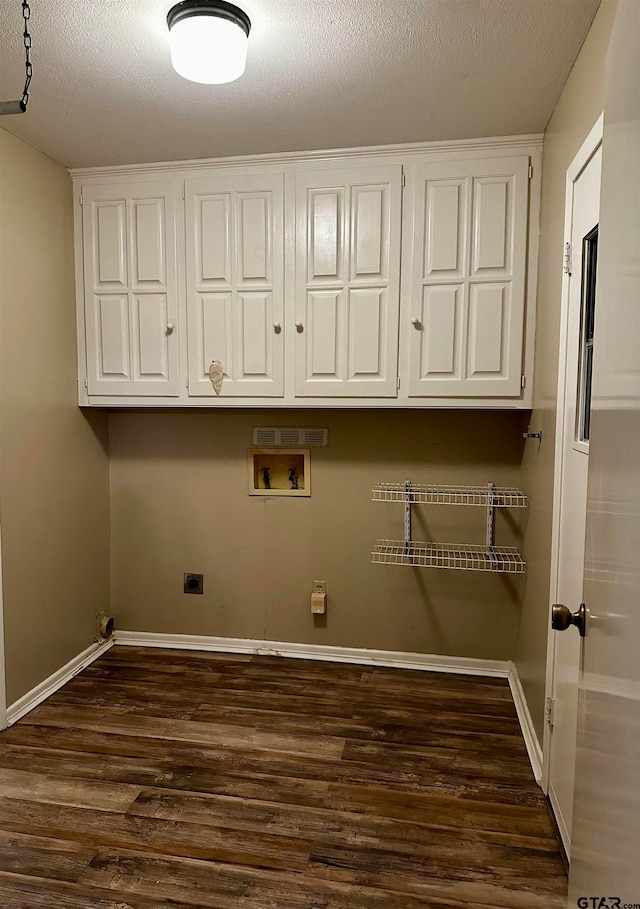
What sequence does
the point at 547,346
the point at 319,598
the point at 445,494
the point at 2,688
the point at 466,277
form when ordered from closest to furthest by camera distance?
the point at 547,346 < the point at 2,688 < the point at 466,277 < the point at 445,494 < the point at 319,598

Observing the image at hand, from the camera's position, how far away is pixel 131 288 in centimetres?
275

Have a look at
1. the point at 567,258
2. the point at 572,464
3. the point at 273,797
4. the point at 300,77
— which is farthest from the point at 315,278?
the point at 273,797

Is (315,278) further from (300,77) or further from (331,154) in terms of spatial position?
(300,77)

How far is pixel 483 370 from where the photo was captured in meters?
2.52

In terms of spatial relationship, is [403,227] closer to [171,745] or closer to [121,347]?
[121,347]

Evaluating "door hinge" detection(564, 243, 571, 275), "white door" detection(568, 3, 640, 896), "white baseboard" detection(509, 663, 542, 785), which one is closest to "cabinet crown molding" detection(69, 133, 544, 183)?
"door hinge" detection(564, 243, 571, 275)

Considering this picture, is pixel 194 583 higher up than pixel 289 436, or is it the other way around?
pixel 289 436

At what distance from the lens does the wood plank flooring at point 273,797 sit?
5.26 ft

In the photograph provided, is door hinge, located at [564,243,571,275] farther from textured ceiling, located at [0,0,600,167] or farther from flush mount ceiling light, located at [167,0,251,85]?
flush mount ceiling light, located at [167,0,251,85]

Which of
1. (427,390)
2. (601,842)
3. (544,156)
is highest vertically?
(544,156)

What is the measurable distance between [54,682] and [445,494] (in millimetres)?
2062

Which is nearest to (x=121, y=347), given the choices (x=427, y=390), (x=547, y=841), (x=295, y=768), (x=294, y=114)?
A: (x=294, y=114)

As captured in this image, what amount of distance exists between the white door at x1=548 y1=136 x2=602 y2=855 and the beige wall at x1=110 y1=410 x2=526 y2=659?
892 millimetres

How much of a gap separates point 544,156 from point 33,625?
9.67 ft
